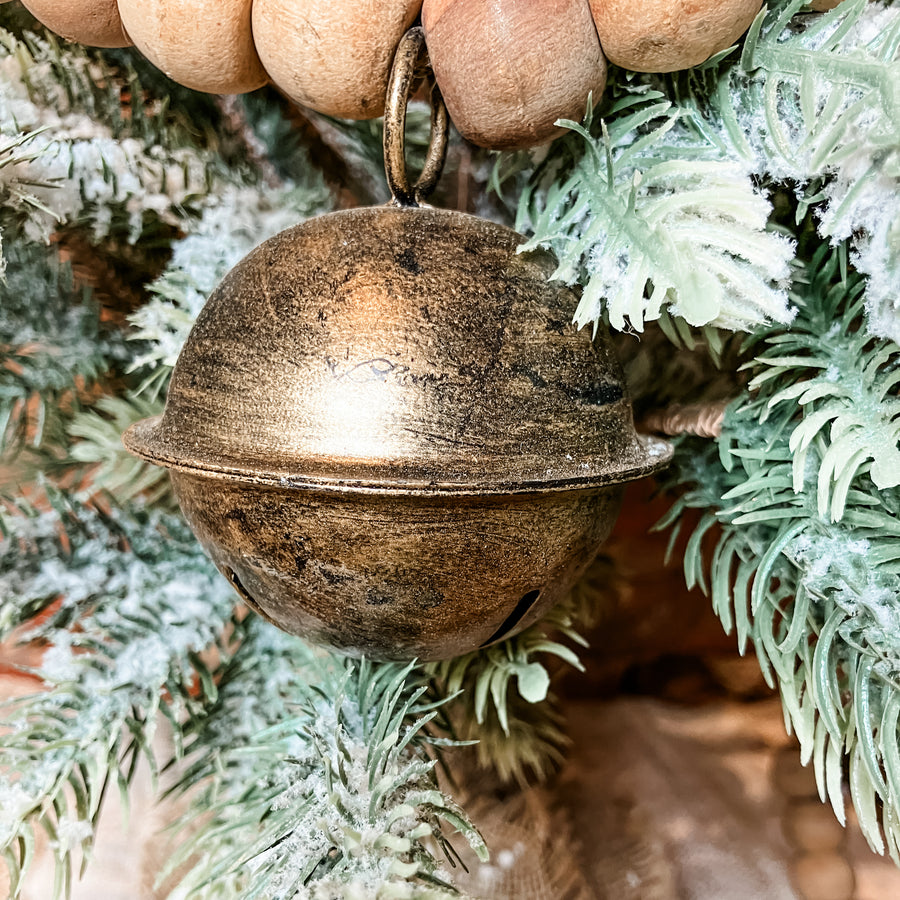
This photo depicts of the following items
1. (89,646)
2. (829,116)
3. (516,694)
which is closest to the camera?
(829,116)

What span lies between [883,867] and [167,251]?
1.93ft

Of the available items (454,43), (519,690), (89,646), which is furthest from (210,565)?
(454,43)

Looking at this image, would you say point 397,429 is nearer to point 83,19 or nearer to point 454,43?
point 454,43

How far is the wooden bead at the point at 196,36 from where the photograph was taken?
328 mm

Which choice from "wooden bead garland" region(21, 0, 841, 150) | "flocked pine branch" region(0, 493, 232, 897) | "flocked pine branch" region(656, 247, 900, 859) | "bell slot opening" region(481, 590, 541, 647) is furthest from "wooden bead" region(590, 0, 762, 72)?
"flocked pine branch" region(0, 493, 232, 897)

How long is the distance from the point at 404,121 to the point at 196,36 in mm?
101

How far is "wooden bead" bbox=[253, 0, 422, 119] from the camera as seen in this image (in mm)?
314

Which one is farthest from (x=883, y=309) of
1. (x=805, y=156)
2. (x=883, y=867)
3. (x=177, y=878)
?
(x=177, y=878)

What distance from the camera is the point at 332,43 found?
318 mm

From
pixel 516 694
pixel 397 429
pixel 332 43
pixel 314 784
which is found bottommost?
pixel 516 694

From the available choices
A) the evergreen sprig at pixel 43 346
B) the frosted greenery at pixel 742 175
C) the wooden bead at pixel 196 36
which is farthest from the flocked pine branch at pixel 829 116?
the evergreen sprig at pixel 43 346

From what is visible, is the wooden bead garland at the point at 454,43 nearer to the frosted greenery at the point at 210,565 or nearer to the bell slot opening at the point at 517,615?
the frosted greenery at the point at 210,565

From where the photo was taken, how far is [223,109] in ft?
1.51

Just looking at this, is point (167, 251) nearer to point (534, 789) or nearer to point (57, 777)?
point (57, 777)
